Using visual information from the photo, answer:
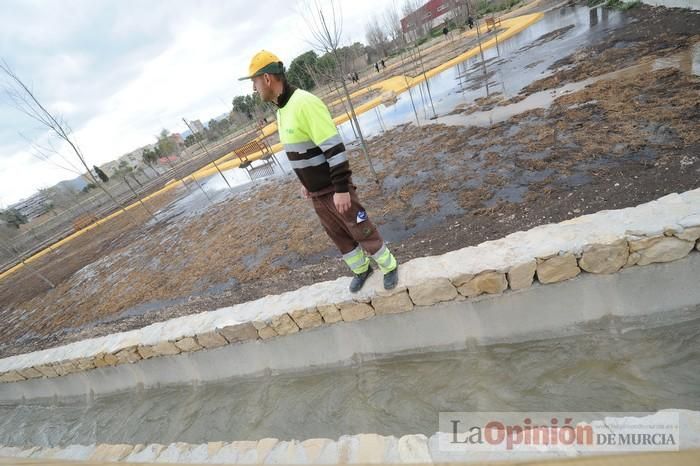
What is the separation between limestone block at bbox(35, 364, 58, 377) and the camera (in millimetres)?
4793

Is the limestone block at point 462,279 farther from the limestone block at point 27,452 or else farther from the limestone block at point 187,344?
the limestone block at point 27,452

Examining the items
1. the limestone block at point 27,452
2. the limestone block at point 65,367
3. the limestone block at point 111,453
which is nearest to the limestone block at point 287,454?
the limestone block at point 111,453

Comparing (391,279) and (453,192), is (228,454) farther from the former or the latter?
(453,192)

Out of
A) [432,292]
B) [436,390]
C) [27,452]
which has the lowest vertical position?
[436,390]

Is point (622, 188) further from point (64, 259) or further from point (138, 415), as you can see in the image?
point (64, 259)

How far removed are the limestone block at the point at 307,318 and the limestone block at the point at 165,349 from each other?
5.74 ft

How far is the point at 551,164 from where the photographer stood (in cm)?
459

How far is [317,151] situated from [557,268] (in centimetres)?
208

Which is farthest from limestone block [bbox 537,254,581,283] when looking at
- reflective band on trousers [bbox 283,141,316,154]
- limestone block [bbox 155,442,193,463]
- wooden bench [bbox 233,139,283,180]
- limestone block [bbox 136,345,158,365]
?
wooden bench [bbox 233,139,283,180]

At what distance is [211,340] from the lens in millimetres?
3762

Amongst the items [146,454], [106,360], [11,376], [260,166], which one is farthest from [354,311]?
[260,166]

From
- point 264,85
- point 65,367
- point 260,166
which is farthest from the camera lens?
point 260,166

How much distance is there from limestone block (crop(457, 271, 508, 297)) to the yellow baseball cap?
226cm

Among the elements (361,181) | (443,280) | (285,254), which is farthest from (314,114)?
(361,181)
